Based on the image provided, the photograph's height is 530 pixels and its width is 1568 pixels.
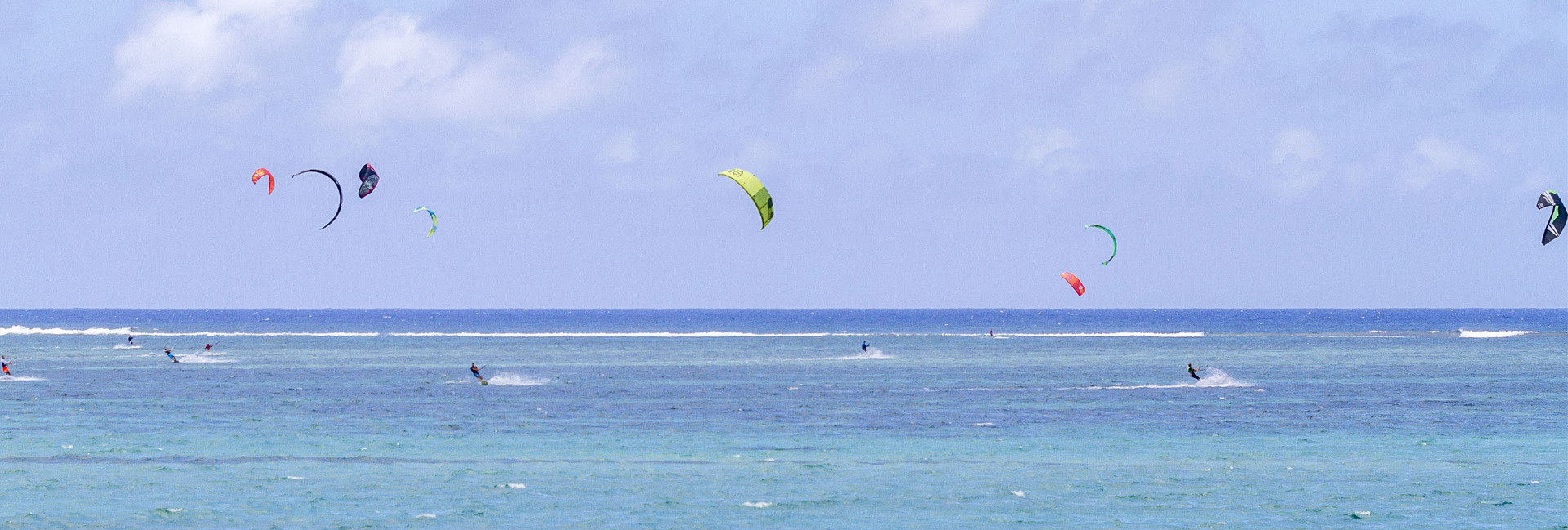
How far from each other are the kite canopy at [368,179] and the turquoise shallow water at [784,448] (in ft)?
24.6

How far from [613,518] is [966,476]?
8.26 m

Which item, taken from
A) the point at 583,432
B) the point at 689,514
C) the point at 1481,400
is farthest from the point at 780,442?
the point at 1481,400

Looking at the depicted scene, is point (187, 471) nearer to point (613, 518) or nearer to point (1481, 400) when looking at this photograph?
point (613, 518)

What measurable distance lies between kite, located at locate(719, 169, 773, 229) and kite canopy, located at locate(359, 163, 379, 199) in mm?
16185

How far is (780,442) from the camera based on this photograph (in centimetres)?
3584

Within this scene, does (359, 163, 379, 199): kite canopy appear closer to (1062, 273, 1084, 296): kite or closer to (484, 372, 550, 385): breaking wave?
(484, 372, 550, 385): breaking wave

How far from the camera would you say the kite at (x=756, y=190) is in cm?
4075

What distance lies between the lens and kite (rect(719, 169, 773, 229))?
40750mm

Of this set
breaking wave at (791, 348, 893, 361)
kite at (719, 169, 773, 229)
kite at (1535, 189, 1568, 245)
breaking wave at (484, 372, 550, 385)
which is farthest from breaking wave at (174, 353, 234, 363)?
kite at (1535, 189, 1568, 245)

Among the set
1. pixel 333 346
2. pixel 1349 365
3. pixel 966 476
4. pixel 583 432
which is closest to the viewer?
pixel 966 476

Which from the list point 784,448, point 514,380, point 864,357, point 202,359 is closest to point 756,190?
point 784,448

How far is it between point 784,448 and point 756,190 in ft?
30.5

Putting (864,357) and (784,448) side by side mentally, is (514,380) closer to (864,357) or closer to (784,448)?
(784,448)

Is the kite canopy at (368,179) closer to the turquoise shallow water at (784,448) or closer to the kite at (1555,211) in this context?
the turquoise shallow water at (784,448)
